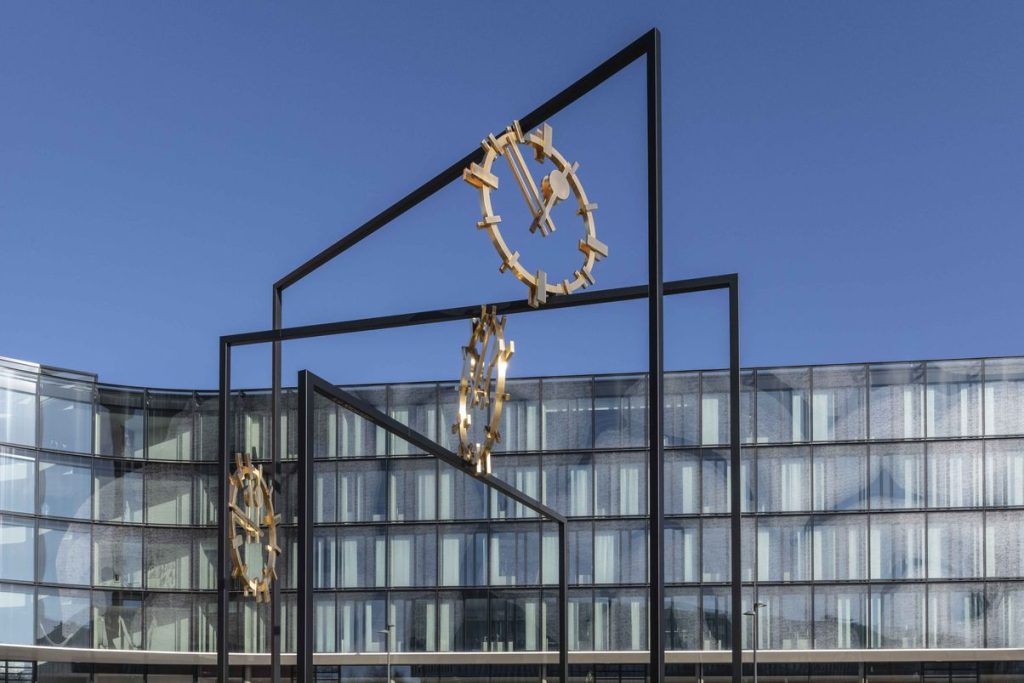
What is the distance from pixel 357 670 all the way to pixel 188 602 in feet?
21.9

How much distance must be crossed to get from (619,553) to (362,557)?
937 cm

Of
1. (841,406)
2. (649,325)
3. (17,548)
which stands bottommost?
(17,548)

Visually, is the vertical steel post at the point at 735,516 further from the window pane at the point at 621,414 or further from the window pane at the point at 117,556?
the window pane at the point at 117,556

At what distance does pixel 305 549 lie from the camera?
21.5 ft

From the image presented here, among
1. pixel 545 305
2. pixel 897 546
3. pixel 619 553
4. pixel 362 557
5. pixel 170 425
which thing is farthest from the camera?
pixel 170 425

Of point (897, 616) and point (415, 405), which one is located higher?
point (415, 405)

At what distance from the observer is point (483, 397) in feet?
28.4

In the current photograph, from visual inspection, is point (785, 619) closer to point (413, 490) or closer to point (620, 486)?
point (620, 486)

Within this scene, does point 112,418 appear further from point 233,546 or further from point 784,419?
point 233,546

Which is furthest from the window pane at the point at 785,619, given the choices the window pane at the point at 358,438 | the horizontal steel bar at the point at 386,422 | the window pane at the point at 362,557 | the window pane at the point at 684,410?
the horizontal steel bar at the point at 386,422

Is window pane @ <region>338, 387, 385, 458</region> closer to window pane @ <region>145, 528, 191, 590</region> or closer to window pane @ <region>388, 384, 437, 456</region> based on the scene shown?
window pane @ <region>388, 384, 437, 456</region>

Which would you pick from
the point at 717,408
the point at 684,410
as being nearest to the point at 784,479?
the point at 717,408

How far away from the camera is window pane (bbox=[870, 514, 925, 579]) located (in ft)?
153

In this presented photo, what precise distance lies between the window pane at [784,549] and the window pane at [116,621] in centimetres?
2247
